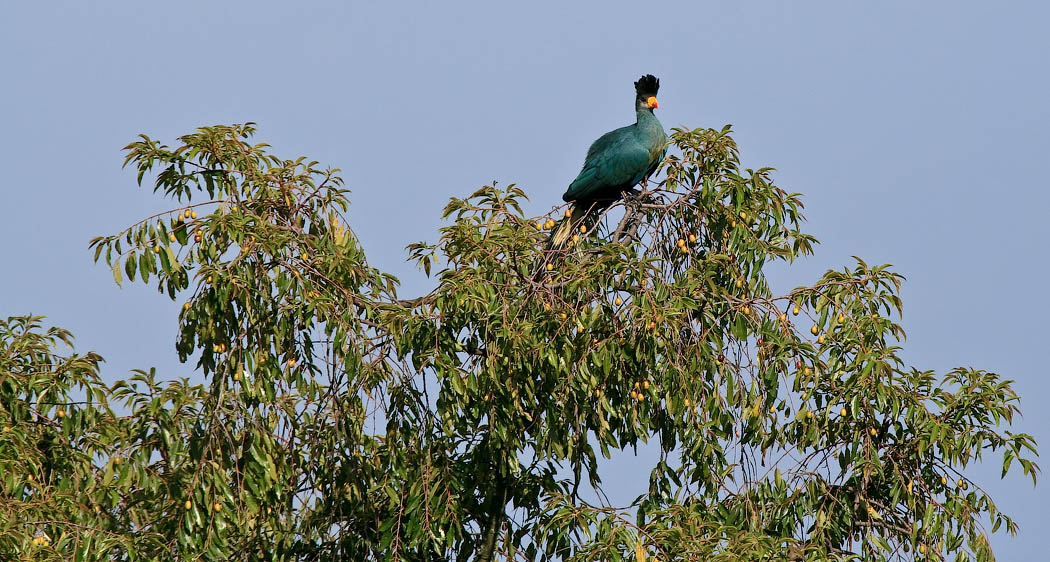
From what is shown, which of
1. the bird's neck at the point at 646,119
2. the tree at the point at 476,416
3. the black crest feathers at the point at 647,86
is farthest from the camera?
the black crest feathers at the point at 647,86

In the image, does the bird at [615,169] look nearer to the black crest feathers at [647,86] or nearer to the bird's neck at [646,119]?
the bird's neck at [646,119]

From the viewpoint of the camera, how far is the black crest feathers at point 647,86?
928 cm

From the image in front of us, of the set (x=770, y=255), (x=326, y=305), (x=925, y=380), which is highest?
(x=770, y=255)

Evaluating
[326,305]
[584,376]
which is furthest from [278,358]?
[584,376]

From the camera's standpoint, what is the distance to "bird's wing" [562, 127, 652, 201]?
334 inches

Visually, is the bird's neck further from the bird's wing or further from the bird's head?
the bird's wing

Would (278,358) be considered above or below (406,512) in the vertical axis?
above

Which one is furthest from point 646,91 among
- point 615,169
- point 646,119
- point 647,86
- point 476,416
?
point 476,416

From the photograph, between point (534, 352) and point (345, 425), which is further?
point (345, 425)

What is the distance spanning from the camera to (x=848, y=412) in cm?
624

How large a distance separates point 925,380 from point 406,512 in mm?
2343

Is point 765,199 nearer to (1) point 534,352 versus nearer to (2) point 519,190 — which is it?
(2) point 519,190

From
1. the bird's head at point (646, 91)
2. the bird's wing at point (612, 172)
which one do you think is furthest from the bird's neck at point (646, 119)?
the bird's wing at point (612, 172)

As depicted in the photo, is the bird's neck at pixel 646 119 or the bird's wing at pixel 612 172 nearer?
the bird's wing at pixel 612 172
